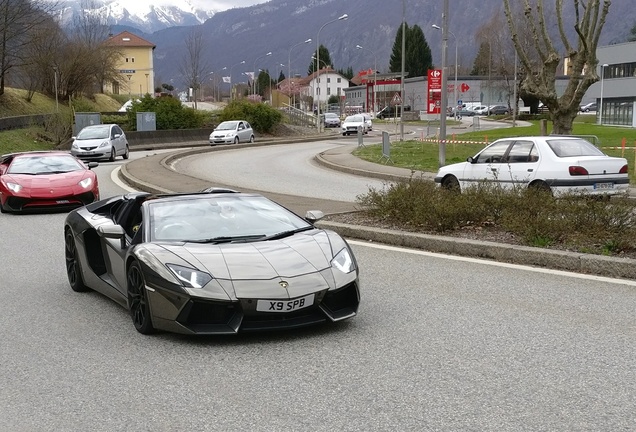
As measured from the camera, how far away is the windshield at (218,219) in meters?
7.03

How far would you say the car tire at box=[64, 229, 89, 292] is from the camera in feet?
28.1

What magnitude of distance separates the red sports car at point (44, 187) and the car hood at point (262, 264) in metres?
10.1

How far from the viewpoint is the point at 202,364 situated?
5.85 meters

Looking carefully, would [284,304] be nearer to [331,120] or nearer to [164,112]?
[164,112]

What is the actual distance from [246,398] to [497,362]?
181cm

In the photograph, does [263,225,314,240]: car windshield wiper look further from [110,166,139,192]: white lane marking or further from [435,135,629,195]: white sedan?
[110,166,139,192]: white lane marking

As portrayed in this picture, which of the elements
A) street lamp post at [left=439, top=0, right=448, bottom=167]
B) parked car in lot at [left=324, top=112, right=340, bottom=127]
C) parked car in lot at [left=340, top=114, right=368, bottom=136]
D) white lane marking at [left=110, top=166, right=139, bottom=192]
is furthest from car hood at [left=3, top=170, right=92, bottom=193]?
parked car in lot at [left=324, top=112, right=340, bottom=127]

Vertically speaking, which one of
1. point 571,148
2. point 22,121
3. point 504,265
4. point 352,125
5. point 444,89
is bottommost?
point 504,265

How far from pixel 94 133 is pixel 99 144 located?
1.48 meters

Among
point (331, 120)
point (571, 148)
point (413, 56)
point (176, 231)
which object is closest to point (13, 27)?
point (331, 120)

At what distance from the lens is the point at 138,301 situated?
6.80 m

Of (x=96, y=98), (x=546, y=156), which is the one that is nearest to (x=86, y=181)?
(x=546, y=156)

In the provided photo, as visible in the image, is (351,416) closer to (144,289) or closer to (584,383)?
(584,383)

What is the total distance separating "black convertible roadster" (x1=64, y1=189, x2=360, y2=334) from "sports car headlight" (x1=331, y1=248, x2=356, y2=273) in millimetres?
11
